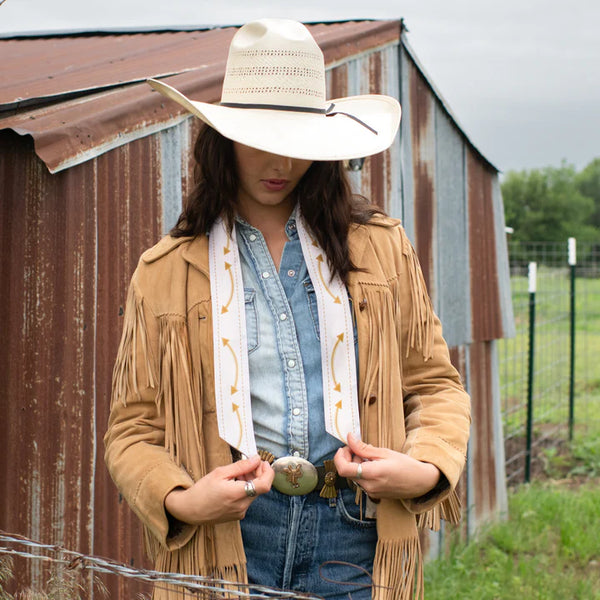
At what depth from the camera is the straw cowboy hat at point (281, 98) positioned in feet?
6.79

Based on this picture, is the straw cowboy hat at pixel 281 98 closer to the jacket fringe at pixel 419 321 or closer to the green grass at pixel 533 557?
the jacket fringe at pixel 419 321

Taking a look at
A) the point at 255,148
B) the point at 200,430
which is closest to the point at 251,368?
the point at 200,430

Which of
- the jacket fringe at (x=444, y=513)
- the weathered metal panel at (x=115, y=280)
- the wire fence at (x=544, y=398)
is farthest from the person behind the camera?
the wire fence at (x=544, y=398)

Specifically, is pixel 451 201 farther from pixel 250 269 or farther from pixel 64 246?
pixel 250 269

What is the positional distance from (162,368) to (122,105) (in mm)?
1813

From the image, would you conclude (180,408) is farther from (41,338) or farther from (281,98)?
(41,338)

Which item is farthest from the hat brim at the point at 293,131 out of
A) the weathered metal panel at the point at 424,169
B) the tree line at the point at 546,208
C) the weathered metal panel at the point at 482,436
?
the tree line at the point at 546,208

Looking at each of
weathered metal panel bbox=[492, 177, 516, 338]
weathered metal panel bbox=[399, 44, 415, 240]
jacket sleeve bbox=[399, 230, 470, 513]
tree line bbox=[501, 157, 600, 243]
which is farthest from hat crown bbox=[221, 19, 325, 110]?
tree line bbox=[501, 157, 600, 243]

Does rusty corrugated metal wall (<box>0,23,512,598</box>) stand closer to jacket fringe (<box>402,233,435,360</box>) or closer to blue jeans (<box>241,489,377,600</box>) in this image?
blue jeans (<box>241,489,377,600</box>)

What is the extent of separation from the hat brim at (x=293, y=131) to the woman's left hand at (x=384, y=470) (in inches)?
26.1

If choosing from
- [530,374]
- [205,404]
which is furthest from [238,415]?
[530,374]

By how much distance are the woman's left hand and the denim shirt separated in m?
0.11

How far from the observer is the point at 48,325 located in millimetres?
3410

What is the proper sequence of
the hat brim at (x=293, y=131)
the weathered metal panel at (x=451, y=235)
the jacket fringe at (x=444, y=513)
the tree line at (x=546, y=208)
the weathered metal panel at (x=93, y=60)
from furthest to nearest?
the tree line at (x=546, y=208), the weathered metal panel at (x=451, y=235), the weathered metal panel at (x=93, y=60), the jacket fringe at (x=444, y=513), the hat brim at (x=293, y=131)
